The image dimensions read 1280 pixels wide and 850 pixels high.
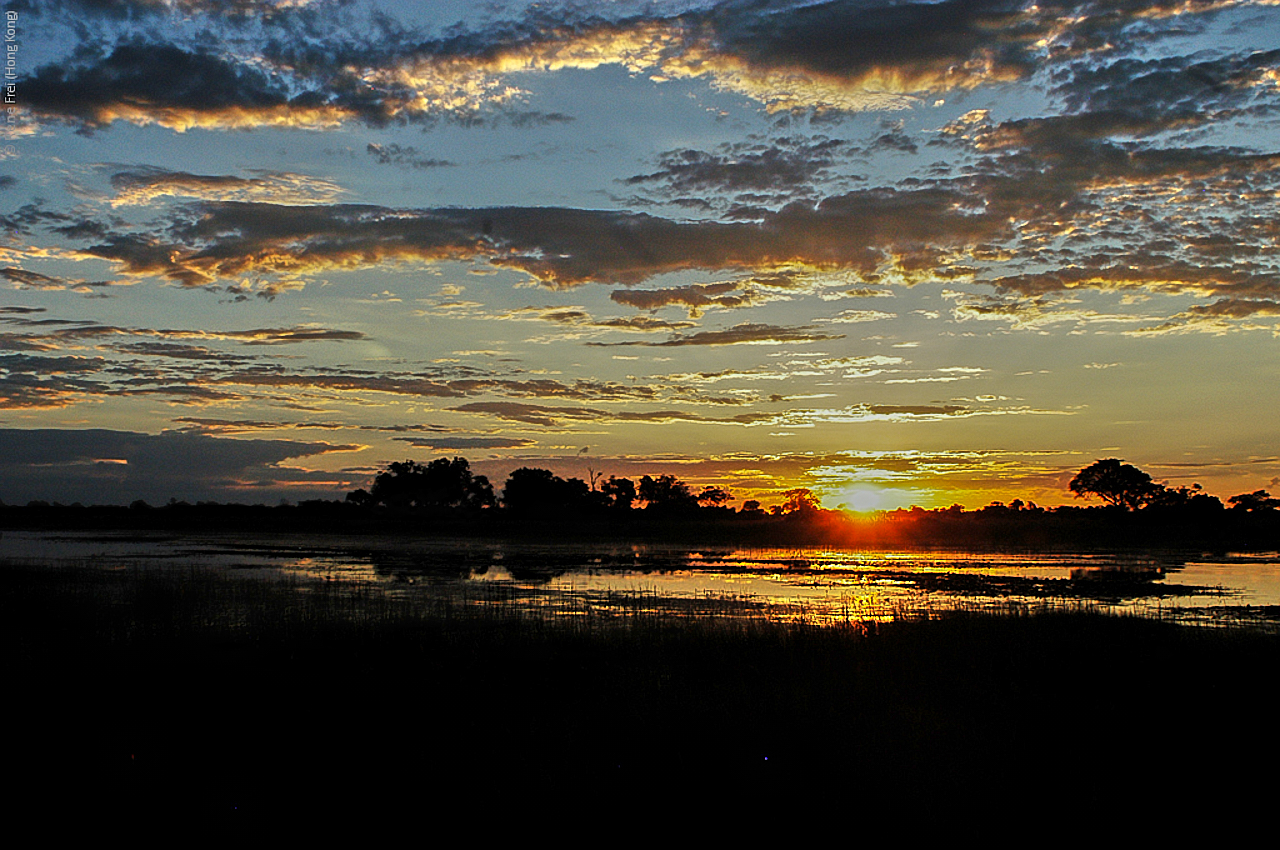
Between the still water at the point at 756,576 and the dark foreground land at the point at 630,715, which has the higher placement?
the still water at the point at 756,576

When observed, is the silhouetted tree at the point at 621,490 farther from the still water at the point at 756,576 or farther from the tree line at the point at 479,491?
the still water at the point at 756,576

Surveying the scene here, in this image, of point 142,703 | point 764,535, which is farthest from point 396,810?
point 764,535

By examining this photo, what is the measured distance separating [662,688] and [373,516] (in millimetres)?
122546

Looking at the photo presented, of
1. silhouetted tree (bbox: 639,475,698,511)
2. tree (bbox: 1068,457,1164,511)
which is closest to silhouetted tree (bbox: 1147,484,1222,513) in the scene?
tree (bbox: 1068,457,1164,511)

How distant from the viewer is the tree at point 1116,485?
117662 mm

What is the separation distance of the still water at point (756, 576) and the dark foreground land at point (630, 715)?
665 centimetres

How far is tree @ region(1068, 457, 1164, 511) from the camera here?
11766 centimetres

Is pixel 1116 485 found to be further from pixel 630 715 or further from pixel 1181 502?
pixel 630 715

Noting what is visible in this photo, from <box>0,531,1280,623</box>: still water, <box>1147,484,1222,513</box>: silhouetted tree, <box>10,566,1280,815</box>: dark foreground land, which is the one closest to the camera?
<box>10,566,1280,815</box>: dark foreground land

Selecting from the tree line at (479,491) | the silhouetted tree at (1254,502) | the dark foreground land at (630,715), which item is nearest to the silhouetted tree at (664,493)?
the tree line at (479,491)

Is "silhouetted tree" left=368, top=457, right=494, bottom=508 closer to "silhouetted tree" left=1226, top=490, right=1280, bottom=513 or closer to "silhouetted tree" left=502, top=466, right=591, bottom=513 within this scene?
"silhouetted tree" left=502, top=466, right=591, bottom=513

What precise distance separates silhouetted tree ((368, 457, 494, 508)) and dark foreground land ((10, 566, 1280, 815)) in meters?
130

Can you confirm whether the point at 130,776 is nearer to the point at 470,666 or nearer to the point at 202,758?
the point at 202,758

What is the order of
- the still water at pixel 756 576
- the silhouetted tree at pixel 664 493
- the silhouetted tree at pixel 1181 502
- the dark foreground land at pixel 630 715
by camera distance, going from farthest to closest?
the silhouetted tree at pixel 664 493
the silhouetted tree at pixel 1181 502
the still water at pixel 756 576
the dark foreground land at pixel 630 715
